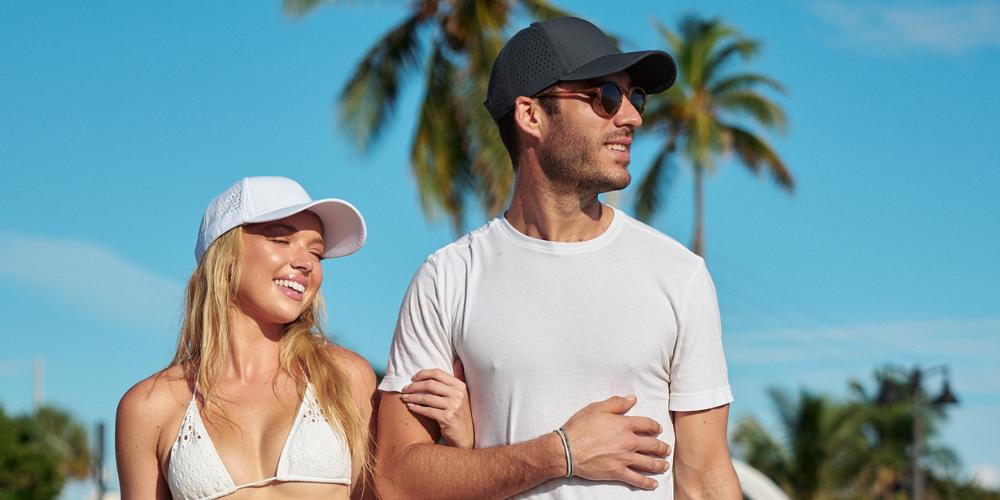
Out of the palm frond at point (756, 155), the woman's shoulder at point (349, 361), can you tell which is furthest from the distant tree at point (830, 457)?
the woman's shoulder at point (349, 361)

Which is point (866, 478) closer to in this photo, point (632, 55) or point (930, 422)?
point (930, 422)

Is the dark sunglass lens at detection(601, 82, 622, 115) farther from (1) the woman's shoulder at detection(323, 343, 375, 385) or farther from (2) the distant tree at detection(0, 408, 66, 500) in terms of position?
(2) the distant tree at detection(0, 408, 66, 500)

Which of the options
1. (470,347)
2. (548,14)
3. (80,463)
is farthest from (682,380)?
(80,463)

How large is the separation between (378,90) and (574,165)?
815 inches

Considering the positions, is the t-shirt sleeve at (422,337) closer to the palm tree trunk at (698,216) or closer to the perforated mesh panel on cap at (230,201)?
the perforated mesh panel on cap at (230,201)

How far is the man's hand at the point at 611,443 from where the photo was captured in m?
4.18

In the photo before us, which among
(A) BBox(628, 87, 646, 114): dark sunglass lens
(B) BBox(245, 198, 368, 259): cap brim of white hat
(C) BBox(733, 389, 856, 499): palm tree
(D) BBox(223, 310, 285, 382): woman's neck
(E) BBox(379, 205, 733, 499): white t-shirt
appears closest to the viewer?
(E) BBox(379, 205, 733, 499): white t-shirt

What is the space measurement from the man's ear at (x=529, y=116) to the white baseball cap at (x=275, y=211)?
29.6 inches

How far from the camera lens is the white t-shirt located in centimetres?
429

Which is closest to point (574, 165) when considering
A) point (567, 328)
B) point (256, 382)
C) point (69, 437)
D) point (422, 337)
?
point (567, 328)

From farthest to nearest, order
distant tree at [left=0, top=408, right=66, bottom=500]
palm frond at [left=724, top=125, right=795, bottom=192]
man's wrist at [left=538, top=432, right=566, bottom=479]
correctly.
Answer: distant tree at [left=0, top=408, right=66, bottom=500]
palm frond at [left=724, top=125, right=795, bottom=192]
man's wrist at [left=538, top=432, right=566, bottom=479]

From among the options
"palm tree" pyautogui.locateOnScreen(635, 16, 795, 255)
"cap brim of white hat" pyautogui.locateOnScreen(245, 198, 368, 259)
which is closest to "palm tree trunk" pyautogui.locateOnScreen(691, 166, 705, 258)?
"palm tree" pyautogui.locateOnScreen(635, 16, 795, 255)

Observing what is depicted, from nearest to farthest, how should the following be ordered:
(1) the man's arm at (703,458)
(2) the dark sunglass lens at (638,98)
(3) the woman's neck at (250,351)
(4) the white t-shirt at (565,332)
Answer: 1. (4) the white t-shirt at (565,332)
2. (1) the man's arm at (703,458)
3. (2) the dark sunglass lens at (638,98)
4. (3) the woman's neck at (250,351)

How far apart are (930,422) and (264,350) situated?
131 ft
